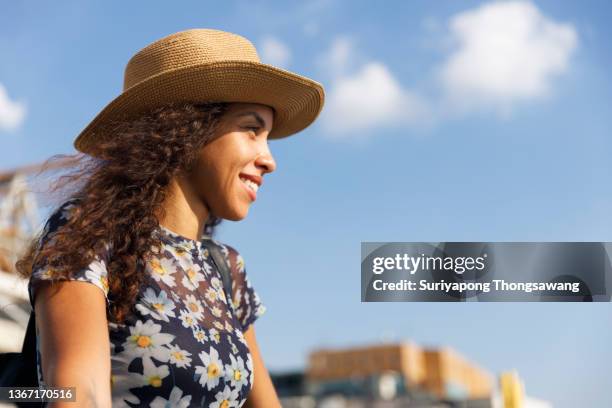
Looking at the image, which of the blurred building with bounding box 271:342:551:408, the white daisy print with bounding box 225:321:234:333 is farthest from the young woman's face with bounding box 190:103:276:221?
the blurred building with bounding box 271:342:551:408

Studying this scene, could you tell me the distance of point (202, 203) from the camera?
8.95 ft

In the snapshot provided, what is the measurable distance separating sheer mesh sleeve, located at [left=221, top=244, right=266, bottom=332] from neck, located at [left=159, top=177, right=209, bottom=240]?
24 centimetres

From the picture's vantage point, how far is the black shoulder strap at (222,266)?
9.17 feet

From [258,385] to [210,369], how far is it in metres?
0.46

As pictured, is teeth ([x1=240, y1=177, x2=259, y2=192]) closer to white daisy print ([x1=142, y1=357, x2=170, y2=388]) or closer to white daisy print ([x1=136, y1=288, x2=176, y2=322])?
white daisy print ([x1=136, y1=288, x2=176, y2=322])

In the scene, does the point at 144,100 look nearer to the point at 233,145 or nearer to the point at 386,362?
the point at 233,145

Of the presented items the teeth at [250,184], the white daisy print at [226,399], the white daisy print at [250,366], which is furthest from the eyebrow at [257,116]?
the white daisy print at [226,399]

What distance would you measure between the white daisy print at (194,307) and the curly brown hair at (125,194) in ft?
0.60

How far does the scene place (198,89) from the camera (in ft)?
8.97

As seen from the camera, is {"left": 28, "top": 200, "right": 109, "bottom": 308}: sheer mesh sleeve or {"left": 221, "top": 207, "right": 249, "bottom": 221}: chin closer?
{"left": 28, "top": 200, "right": 109, "bottom": 308}: sheer mesh sleeve

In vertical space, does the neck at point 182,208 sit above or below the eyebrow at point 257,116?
below

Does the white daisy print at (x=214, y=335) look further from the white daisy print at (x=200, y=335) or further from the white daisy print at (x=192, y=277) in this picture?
the white daisy print at (x=192, y=277)

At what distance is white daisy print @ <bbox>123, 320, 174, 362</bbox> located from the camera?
7.63 feet

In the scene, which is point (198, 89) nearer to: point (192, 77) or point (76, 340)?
point (192, 77)
